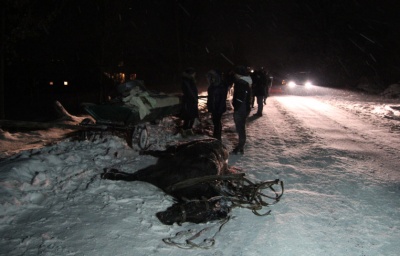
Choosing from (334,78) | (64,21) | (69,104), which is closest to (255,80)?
(64,21)

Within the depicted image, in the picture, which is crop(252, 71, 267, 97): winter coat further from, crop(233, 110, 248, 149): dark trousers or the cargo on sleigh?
crop(233, 110, 248, 149): dark trousers

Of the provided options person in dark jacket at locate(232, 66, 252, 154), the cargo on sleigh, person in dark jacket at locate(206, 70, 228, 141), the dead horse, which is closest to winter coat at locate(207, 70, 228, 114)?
person in dark jacket at locate(206, 70, 228, 141)

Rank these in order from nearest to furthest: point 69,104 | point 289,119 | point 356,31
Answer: point 289,119
point 69,104
point 356,31

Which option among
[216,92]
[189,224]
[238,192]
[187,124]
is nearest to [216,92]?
[216,92]

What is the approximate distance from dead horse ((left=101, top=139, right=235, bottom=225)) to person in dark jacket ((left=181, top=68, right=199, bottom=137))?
10.1ft

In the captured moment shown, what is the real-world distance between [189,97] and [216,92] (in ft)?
3.70

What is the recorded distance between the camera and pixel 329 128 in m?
10.4

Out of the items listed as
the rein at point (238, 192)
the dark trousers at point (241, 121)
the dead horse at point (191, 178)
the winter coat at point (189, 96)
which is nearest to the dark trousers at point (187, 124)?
the winter coat at point (189, 96)

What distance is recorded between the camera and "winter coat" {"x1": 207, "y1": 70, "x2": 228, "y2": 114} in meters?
7.54

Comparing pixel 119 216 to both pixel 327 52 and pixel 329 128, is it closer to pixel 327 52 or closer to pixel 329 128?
pixel 329 128

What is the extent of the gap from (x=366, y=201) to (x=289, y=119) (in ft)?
25.5

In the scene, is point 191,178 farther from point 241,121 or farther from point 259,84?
point 259,84

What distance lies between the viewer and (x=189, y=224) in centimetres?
386

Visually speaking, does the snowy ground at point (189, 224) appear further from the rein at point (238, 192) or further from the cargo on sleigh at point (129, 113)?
the cargo on sleigh at point (129, 113)
